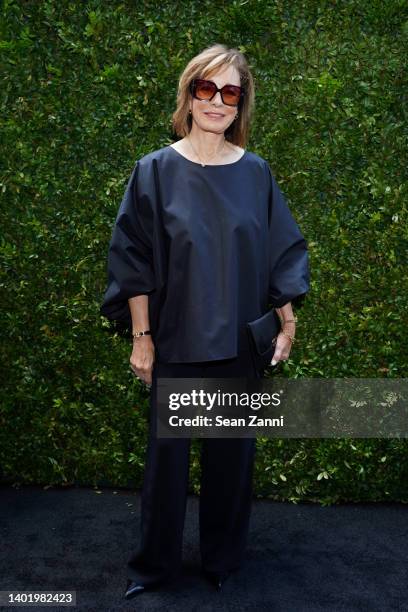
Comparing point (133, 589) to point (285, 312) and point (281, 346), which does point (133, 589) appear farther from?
point (285, 312)

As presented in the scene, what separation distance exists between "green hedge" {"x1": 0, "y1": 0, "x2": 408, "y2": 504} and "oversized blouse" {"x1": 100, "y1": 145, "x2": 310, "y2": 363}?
89cm

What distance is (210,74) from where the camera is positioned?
261 centimetres

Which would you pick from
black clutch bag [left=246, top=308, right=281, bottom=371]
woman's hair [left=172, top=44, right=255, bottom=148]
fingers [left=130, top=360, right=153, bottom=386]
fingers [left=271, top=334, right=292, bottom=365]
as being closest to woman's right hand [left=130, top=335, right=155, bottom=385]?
fingers [left=130, top=360, right=153, bottom=386]

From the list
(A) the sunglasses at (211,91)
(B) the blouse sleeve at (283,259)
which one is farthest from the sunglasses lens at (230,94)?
(B) the blouse sleeve at (283,259)

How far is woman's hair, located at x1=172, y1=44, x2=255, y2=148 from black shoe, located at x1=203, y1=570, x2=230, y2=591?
177 cm

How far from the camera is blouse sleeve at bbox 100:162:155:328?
8.75 feet

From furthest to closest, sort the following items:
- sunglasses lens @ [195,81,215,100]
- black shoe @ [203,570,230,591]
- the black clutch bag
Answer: black shoe @ [203,570,230,591] < the black clutch bag < sunglasses lens @ [195,81,215,100]

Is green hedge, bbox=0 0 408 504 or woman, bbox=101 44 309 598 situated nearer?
woman, bbox=101 44 309 598

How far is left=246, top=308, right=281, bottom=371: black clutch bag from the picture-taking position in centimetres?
269

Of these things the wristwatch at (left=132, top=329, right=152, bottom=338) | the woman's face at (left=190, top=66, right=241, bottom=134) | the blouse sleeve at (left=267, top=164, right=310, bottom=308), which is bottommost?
the wristwatch at (left=132, top=329, right=152, bottom=338)

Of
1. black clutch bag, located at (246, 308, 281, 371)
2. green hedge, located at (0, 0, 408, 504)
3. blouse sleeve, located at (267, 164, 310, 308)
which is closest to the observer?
black clutch bag, located at (246, 308, 281, 371)

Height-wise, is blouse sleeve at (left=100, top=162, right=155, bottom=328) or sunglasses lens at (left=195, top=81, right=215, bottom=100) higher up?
sunglasses lens at (left=195, top=81, right=215, bottom=100)

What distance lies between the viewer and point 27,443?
12.9ft

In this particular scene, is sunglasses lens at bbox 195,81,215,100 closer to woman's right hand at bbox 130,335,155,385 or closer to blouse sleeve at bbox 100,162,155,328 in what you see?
blouse sleeve at bbox 100,162,155,328
